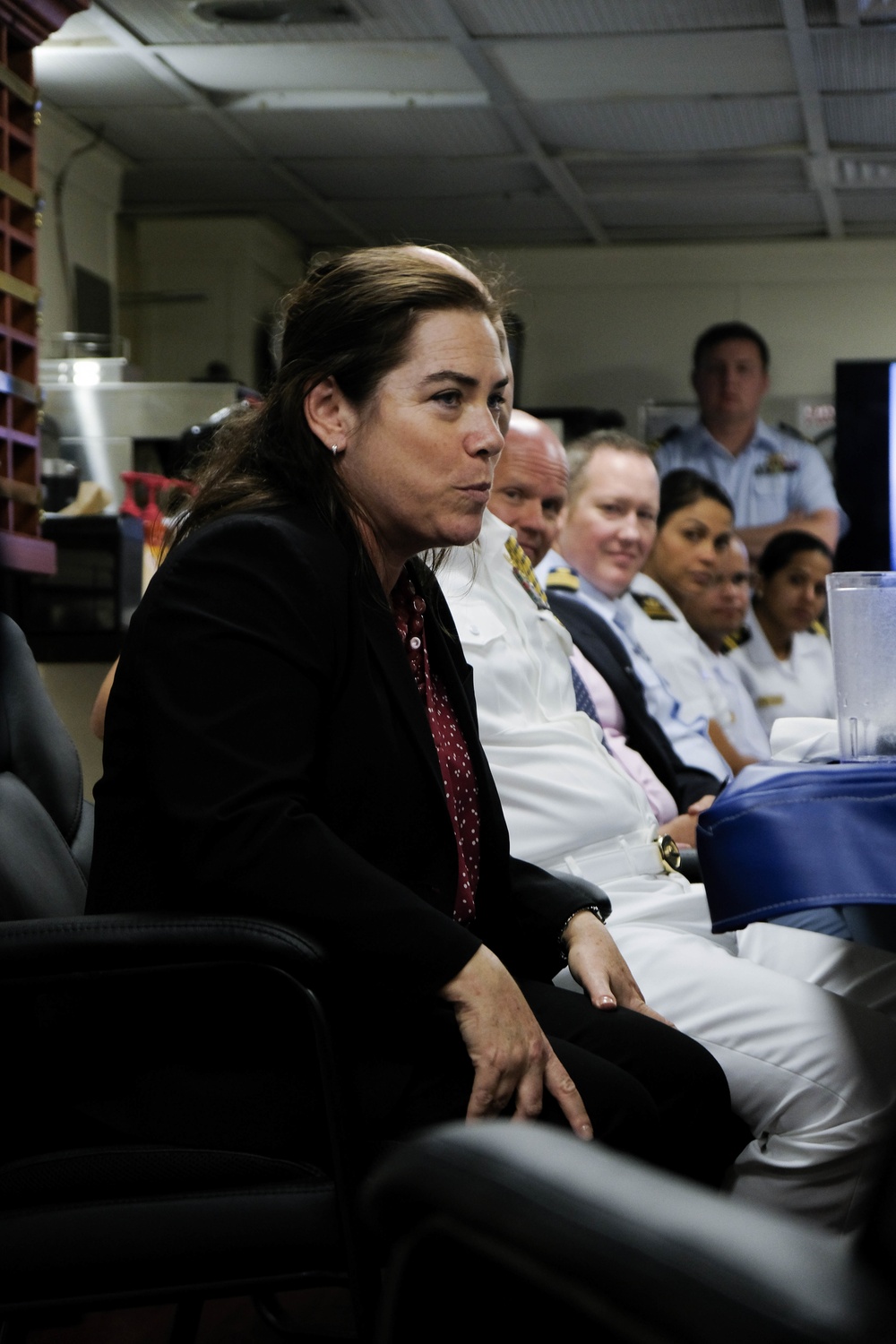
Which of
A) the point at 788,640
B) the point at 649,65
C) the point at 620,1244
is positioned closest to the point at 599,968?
the point at 620,1244

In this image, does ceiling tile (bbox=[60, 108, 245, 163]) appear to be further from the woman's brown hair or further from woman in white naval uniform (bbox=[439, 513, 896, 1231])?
the woman's brown hair

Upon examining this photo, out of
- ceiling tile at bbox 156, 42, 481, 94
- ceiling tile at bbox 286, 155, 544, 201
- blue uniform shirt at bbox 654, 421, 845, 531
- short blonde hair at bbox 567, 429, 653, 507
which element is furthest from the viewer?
blue uniform shirt at bbox 654, 421, 845, 531

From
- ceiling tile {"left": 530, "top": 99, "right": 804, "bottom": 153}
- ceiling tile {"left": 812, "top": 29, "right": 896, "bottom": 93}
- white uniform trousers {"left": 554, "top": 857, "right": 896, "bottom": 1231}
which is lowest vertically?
white uniform trousers {"left": 554, "top": 857, "right": 896, "bottom": 1231}

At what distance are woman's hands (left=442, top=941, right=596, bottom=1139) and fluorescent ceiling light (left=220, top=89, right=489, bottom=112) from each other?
4.89m

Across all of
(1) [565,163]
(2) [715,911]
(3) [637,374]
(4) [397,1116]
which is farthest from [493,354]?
(3) [637,374]

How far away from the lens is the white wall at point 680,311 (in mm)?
7688

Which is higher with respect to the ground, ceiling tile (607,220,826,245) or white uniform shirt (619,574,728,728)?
ceiling tile (607,220,826,245)

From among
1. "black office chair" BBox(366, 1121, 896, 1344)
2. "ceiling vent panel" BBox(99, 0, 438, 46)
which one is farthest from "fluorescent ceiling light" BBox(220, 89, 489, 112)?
"black office chair" BBox(366, 1121, 896, 1344)

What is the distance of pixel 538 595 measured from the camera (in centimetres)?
210

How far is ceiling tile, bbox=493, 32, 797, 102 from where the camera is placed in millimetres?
4898

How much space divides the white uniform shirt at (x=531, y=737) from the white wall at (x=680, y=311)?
236 inches

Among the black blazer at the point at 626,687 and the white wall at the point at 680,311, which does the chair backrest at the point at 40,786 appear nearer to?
the black blazer at the point at 626,687

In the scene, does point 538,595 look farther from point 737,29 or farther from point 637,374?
point 637,374

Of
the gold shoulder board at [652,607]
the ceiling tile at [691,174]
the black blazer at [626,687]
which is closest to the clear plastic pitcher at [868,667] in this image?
the black blazer at [626,687]
